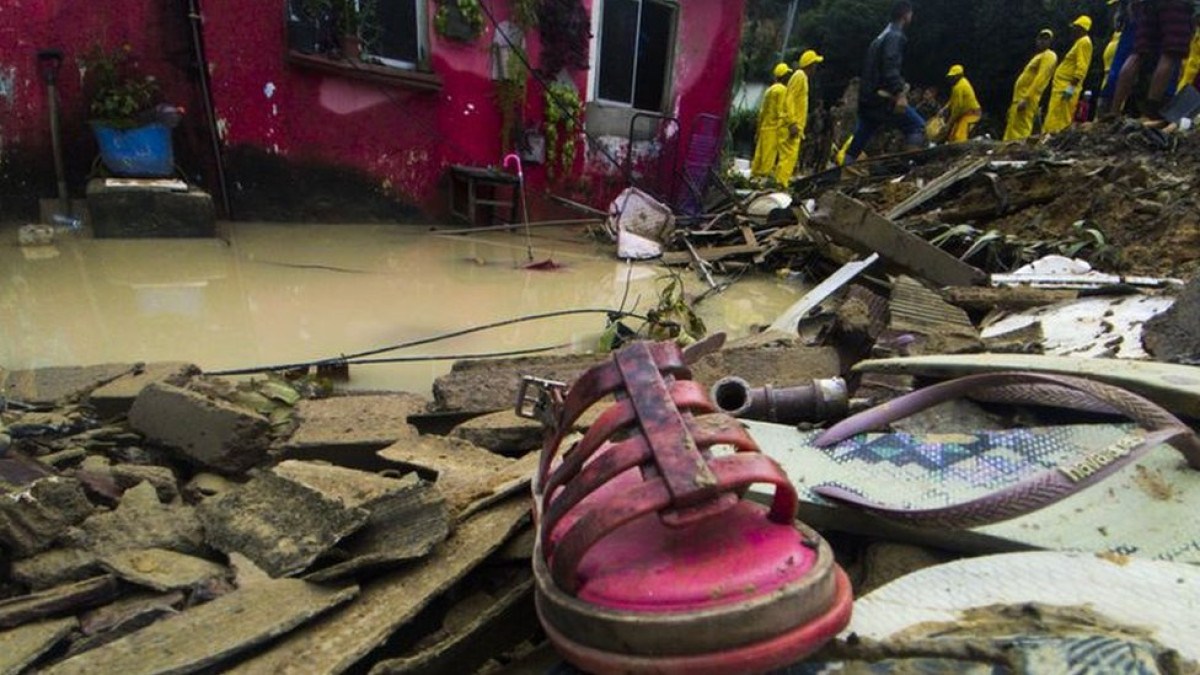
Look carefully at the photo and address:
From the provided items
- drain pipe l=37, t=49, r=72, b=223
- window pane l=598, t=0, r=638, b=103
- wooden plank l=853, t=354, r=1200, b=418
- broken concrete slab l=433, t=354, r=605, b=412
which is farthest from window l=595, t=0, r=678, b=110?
A: wooden plank l=853, t=354, r=1200, b=418

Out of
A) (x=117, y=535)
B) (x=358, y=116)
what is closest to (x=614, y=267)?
(x=358, y=116)

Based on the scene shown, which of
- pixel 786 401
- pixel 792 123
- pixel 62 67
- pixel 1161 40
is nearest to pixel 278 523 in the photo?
pixel 786 401

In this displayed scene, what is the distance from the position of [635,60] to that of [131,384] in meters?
8.24

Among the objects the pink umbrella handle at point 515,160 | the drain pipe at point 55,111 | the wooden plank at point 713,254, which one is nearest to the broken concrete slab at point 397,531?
the wooden plank at point 713,254


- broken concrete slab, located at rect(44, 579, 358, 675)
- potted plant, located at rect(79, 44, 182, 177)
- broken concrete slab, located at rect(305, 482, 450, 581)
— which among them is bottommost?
broken concrete slab, located at rect(44, 579, 358, 675)

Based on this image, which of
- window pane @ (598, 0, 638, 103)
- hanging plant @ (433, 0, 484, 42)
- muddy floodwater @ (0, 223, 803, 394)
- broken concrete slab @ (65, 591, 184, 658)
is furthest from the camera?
window pane @ (598, 0, 638, 103)

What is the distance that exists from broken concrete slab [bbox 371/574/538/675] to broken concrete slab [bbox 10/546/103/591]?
82 cm

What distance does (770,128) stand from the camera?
12.0m

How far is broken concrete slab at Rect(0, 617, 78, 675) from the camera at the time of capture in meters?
1.20

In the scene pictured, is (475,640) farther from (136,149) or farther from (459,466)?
(136,149)

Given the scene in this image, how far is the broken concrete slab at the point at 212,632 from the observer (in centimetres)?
114

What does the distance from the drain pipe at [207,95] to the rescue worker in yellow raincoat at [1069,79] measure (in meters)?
11.8

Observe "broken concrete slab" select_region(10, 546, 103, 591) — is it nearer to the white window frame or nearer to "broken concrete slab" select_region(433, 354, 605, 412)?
"broken concrete slab" select_region(433, 354, 605, 412)

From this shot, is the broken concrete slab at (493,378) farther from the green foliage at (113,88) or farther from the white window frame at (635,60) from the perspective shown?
the white window frame at (635,60)
